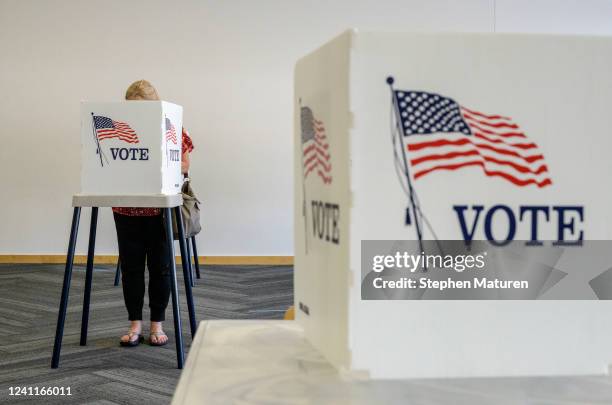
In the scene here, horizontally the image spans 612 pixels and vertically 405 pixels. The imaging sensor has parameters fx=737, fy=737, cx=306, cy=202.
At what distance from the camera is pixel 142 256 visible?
3.28 m

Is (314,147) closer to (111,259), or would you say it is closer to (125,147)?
(125,147)

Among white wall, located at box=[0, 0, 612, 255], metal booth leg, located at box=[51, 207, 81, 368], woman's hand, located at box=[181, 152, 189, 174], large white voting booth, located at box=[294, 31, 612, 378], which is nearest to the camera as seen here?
large white voting booth, located at box=[294, 31, 612, 378]

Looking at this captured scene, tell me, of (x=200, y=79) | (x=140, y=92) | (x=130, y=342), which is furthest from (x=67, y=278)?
(x=200, y=79)

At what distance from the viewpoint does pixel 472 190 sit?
0.62 m

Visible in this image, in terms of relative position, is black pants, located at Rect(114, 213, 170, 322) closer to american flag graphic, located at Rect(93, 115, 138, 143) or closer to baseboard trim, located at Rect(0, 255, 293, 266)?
american flag graphic, located at Rect(93, 115, 138, 143)

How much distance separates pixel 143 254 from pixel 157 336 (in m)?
0.40

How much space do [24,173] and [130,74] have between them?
46.8 inches

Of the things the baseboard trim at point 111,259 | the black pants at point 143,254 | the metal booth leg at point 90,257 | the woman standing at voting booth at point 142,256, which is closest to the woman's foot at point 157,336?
the woman standing at voting booth at point 142,256

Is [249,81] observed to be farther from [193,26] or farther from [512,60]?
[512,60]

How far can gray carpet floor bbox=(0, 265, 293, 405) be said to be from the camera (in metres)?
2.80

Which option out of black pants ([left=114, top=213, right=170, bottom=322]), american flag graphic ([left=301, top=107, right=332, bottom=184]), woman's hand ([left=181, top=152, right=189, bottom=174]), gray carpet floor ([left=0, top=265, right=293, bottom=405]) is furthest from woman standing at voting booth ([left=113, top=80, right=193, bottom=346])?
american flag graphic ([left=301, top=107, right=332, bottom=184])

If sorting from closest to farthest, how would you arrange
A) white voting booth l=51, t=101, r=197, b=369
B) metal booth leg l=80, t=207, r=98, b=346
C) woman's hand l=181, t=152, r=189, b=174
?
white voting booth l=51, t=101, r=197, b=369, metal booth leg l=80, t=207, r=98, b=346, woman's hand l=181, t=152, r=189, b=174

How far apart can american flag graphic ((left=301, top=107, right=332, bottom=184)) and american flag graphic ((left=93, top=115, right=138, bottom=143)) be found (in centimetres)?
217

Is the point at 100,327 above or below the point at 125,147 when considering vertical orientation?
below
